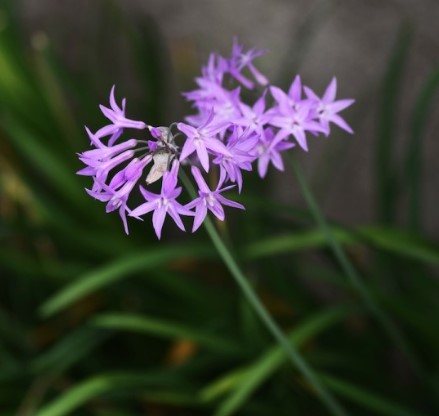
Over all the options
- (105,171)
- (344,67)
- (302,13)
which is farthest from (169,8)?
(105,171)

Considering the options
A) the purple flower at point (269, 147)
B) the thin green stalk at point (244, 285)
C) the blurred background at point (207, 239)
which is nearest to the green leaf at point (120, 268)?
the blurred background at point (207, 239)

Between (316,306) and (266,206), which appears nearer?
(266,206)

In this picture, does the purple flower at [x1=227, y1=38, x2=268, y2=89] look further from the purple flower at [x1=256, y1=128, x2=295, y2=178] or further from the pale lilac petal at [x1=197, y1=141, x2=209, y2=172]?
the pale lilac petal at [x1=197, y1=141, x2=209, y2=172]

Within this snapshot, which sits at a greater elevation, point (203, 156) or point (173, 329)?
point (203, 156)

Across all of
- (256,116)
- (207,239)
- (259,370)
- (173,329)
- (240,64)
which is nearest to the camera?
(256,116)

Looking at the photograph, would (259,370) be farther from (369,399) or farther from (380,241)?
(380,241)

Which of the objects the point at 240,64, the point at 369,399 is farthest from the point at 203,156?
the point at 369,399

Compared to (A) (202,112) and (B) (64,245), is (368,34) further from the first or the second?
(A) (202,112)

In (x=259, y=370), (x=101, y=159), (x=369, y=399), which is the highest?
(x=101, y=159)
